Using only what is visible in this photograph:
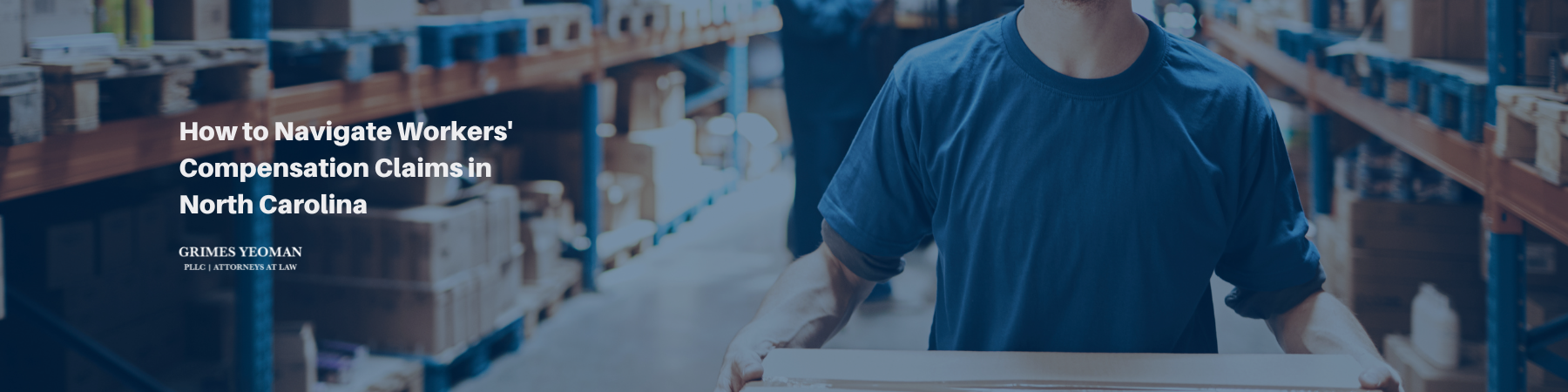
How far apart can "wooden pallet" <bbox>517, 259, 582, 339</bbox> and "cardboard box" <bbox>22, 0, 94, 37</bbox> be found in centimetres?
253

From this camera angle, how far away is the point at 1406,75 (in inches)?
149

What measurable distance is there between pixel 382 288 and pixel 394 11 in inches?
39.8

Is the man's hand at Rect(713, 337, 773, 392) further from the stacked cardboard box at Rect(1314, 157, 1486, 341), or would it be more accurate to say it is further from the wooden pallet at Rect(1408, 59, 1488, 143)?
the stacked cardboard box at Rect(1314, 157, 1486, 341)

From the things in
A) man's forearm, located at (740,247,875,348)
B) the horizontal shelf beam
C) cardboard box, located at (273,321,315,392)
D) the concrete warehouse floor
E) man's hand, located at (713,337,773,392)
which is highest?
the horizontal shelf beam

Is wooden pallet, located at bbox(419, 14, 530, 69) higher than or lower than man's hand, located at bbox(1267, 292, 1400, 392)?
higher

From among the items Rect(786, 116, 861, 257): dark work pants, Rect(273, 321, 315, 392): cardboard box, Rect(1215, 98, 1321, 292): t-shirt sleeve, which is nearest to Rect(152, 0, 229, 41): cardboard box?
Rect(273, 321, 315, 392): cardboard box

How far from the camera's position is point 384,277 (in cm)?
420

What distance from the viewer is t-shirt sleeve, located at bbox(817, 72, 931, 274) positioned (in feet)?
5.12

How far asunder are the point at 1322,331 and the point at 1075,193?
0.36 meters

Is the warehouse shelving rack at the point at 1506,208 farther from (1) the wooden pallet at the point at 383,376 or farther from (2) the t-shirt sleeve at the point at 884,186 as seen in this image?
(1) the wooden pallet at the point at 383,376

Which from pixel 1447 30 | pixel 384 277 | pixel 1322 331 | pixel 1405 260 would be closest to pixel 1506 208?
pixel 1447 30

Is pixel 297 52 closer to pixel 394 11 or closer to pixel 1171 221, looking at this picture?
pixel 394 11

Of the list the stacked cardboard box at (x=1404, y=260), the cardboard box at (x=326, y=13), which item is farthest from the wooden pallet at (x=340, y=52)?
the stacked cardboard box at (x=1404, y=260)

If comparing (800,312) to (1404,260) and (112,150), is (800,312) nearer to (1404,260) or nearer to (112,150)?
(112,150)
